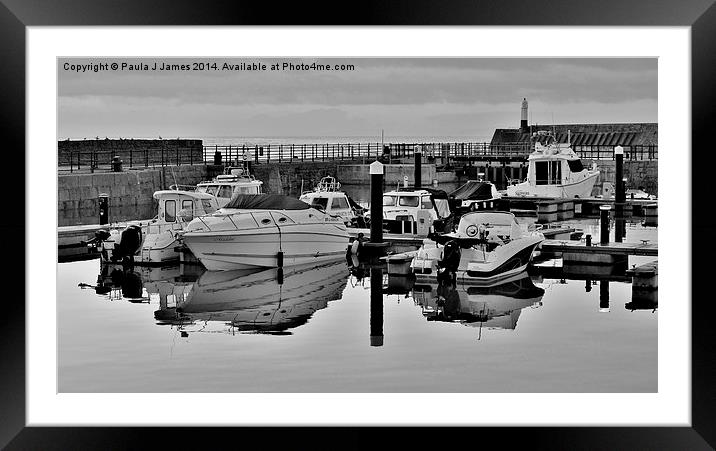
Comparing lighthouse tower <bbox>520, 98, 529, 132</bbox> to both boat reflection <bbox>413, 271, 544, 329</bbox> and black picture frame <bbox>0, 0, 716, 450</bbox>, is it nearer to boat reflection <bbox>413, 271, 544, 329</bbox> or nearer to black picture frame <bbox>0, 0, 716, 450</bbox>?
boat reflection <bbox>413, 271, 544, 329</bbox>

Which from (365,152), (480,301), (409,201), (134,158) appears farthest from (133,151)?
(480,301)

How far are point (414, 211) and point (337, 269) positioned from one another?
2.61 meters

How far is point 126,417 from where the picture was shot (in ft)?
20.7

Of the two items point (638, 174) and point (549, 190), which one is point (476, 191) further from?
point (638, 174)

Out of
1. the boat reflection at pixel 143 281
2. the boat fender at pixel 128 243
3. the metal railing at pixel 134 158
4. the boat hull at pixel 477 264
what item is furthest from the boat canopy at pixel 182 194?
the metal railing at pixel 134 158

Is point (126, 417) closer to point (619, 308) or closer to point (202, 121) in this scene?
point (619, 308)

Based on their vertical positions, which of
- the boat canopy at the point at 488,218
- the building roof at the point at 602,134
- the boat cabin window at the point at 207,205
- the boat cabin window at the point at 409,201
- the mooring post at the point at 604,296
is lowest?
the mooring post at the point at 604,296

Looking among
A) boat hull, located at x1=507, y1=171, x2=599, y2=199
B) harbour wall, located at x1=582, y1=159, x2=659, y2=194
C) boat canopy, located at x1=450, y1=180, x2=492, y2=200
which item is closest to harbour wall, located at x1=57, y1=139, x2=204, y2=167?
boat canopy, located at x1=450, y1=180, x2=492, y2=200

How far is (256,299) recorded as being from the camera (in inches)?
522

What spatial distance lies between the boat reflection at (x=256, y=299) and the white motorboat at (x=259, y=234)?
151 millimetres

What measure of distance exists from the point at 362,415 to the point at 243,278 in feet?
26.8

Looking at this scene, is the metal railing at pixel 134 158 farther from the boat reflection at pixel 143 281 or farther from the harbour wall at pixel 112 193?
the boat reflection at pixel 143 281

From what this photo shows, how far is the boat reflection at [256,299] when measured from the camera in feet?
39.5
